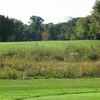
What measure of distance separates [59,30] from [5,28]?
29.1 meters

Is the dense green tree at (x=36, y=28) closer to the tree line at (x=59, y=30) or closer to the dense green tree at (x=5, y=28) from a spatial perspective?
the tree line at (x=59, y=30)

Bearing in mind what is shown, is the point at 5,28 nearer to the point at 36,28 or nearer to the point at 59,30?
the point at 59,30

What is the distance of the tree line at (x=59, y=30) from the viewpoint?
2637 inches

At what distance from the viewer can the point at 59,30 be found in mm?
106875

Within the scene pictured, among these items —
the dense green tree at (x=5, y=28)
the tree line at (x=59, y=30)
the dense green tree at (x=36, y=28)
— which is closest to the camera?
the tree line at (x=59, y=30)

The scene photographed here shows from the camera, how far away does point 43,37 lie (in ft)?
376

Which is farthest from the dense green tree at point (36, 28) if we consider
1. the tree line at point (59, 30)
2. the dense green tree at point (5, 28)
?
the dense green tree at point (5, 28)

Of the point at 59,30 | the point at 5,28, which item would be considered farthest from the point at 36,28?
the point at 5,28

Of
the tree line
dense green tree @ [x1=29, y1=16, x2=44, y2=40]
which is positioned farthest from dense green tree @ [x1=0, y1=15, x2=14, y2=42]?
dense green tree @ [x1=29, y1=16, x2=44, y2=40]

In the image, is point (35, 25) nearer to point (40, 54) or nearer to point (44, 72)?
point (40, 54)

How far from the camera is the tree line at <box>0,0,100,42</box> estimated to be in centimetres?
6699

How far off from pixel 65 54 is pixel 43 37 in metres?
81.8

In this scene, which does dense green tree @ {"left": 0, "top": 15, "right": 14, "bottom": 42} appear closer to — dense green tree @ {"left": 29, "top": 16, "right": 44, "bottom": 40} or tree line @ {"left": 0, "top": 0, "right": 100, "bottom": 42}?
tree line @ {"left": 0, "top": 0, "right": 100, "bottom": 42}

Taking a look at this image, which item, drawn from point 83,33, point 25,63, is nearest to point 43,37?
point 83,33
